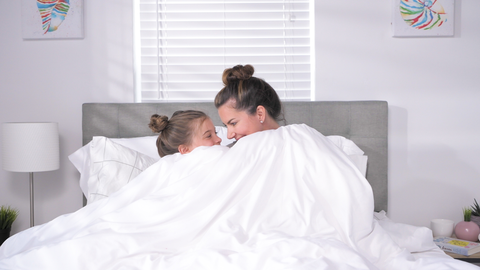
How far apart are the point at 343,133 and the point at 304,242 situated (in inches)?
61.8

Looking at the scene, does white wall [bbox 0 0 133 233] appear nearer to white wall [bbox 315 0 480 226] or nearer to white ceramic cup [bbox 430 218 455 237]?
white wall [bbox 315 0 480 226]

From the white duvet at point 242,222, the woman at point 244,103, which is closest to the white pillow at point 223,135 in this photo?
the woman at point 244,103

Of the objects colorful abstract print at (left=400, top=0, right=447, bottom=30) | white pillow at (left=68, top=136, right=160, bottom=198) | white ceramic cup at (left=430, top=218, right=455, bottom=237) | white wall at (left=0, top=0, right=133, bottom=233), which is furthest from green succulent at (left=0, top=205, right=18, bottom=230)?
colorful abstract print at (left=400, top=0, right=447, bottom=30)

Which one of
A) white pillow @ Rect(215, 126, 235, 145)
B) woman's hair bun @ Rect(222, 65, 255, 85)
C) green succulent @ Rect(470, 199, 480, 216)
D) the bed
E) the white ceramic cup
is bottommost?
the white ceramic cup

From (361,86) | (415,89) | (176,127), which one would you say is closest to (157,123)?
(176,127)

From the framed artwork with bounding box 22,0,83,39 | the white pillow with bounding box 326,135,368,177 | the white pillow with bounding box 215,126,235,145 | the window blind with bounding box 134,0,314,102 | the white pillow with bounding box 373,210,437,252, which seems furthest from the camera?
the window blind with bounding box 134,0,314,102

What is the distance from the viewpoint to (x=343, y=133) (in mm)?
2564

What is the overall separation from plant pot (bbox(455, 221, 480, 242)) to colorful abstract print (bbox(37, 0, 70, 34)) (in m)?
2.94

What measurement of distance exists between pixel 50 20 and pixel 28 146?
0.93m

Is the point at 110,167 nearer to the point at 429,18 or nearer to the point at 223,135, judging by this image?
the point at 223,135

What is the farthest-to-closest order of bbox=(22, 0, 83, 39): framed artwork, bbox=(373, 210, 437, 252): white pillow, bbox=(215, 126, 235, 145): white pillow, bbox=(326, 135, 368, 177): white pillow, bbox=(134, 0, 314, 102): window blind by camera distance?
1. bbox=(134, 0, 314, 102): window blind
2. bbox=(22, 0, 83, 39): framed artwork
3. bbox=(215, 126, 235, 145): white pillow
4. bbox=(326, 135, 368, 177): white pillow
5. bbox=(373, 210, 437, 252): white pillow

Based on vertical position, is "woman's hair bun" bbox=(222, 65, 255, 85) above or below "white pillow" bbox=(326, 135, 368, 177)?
above

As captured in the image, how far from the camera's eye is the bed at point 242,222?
112cm

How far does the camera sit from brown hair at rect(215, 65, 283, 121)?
1770 mm
